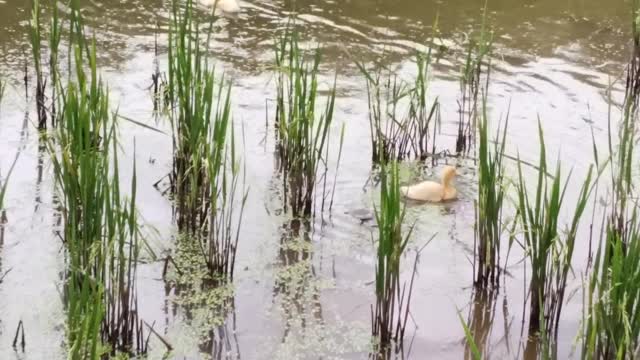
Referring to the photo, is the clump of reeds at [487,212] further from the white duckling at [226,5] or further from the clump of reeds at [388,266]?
the white duckling at [226,5]

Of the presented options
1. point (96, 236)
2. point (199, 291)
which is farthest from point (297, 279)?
point (96, 236)

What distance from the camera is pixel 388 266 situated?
132 inches

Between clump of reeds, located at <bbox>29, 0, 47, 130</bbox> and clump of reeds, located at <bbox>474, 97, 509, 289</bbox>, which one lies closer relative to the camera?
clump of reeds, located at <bbox>474, 97, 509, 289</bbox>

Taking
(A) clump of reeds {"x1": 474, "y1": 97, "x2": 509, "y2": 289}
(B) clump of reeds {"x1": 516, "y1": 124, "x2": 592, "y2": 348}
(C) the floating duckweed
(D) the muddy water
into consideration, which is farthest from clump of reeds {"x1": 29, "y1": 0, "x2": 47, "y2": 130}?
(B) clump of reeds {"x1": 516, "y1": 124, "x2": 592, "y2": 348}

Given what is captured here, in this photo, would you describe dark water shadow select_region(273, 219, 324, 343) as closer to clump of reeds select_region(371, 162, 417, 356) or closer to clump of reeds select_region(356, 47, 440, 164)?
clump of reeds select_region(371, 162, 417, 356)

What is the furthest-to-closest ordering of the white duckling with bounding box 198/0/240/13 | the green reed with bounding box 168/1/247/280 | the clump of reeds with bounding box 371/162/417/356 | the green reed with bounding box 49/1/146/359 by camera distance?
the white duckling with bounding box 198/0/240/13, the green reed with bounding box 168/1/247/280, the clump of reeds with bounding box 371/162/417/356, the green reed with bounding box 49/1/146/359

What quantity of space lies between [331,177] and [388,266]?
176 cm

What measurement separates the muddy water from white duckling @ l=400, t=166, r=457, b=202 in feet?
0.25

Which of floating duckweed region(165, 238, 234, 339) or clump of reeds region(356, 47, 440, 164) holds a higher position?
clump of reeds region(356, 47, 440, 164)

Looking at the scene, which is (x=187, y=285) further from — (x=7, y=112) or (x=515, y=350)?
(x=7, y=112)

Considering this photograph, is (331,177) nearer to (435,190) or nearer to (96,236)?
(435,190)

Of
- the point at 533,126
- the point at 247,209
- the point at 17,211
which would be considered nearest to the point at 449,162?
the point at 533,126

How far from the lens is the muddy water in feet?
12.0

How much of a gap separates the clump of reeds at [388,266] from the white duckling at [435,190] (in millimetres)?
1152
